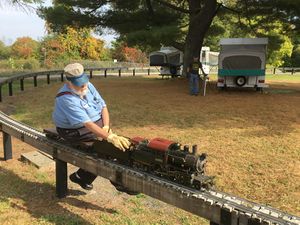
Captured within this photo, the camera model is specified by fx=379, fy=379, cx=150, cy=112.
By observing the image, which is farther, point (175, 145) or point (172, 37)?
point (172, 37)

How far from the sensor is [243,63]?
57.3ft

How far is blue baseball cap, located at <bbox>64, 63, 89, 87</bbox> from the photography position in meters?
4.41

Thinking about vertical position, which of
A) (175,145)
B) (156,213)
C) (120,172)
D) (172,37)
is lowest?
(156,213)

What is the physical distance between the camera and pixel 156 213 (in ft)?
16.1

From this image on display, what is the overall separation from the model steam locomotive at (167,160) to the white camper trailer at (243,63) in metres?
13.8

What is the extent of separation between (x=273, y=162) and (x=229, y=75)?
36.5ft

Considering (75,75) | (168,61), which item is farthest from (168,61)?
(75,75)

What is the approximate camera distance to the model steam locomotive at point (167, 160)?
3705 mm

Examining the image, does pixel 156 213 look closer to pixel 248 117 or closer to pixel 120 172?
pixel 120 172

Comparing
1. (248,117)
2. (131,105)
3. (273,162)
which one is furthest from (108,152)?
(131,105)

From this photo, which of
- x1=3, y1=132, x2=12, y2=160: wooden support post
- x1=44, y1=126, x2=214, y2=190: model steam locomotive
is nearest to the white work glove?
x1=44, y1=126, x2=214, y2=190: model steam locomotive

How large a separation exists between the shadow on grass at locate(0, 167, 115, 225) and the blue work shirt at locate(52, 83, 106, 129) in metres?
1.06

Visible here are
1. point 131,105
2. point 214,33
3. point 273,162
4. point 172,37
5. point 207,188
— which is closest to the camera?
point 207,188

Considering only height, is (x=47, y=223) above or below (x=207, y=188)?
below
